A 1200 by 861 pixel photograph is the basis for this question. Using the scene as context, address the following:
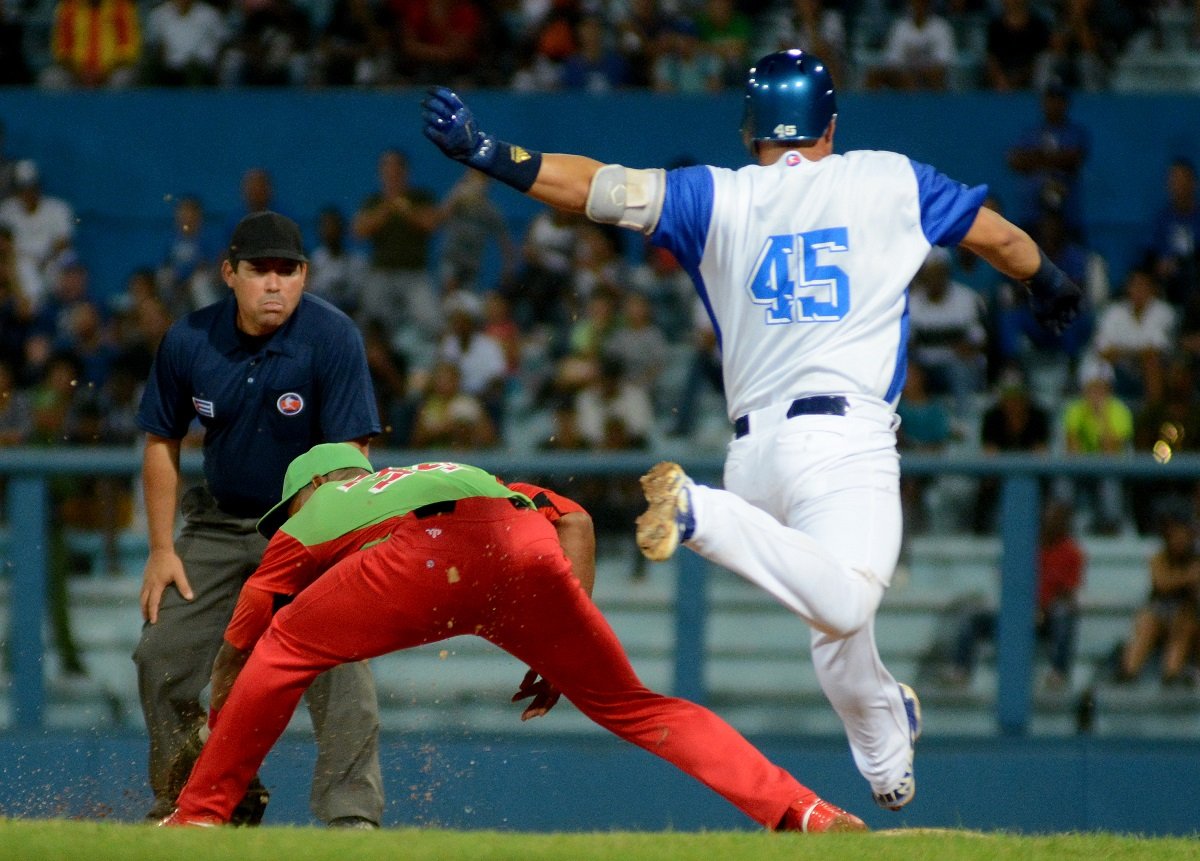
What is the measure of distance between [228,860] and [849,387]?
6.73 feet

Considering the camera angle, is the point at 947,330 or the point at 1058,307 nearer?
the point at 1058,307

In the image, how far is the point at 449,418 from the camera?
29.0 feet

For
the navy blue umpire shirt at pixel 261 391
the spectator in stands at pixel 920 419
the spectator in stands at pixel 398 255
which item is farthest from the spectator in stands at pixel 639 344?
the navy blue umpire shirt at pixel 261 391

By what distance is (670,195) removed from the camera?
4.63 metres

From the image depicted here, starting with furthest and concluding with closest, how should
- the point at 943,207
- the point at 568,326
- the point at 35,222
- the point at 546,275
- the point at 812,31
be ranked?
the point at 812,31
the point at 35,222
the point at 546,275
the point at 568,326
the point at 943,207

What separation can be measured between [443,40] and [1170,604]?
23.9ft

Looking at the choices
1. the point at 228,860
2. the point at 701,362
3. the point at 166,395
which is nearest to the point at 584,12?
the point at 701,362

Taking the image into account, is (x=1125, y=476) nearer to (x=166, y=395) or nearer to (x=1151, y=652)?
(x=1151, y=652)

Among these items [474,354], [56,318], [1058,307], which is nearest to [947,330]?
[474,354]

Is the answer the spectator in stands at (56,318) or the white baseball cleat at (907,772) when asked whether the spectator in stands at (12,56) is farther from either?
the white baseball cleat at (907,772)

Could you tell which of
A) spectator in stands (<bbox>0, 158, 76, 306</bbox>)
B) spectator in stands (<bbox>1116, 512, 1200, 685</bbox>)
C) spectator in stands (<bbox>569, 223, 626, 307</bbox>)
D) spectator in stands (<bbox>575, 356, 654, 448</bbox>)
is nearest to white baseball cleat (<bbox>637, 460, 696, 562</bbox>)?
spectator in stands (<bbox>1116, 512, 1200, 685</bbox>)

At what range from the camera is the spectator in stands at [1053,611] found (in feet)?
22.7

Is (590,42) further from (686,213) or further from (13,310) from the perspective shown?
(686,213)

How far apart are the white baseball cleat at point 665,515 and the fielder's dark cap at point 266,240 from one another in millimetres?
1673
